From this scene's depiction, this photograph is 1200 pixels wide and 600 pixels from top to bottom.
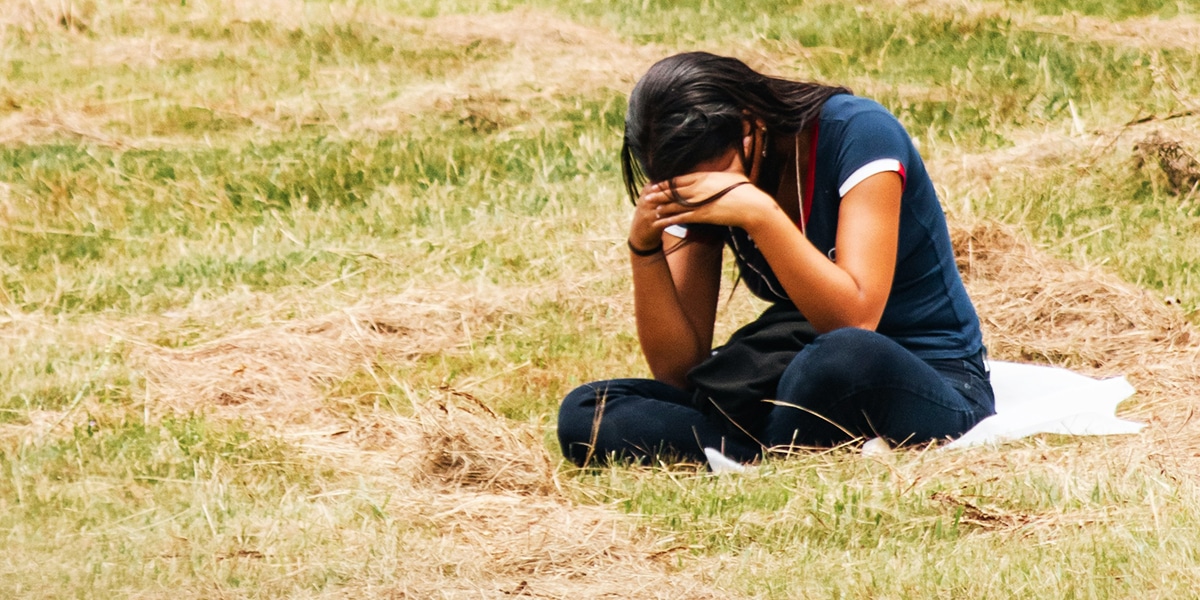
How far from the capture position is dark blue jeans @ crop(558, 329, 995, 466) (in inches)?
143

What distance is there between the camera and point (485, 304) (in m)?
5.85

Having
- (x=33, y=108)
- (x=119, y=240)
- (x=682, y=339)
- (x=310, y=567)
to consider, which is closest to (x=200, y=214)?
(x=119, y=240)

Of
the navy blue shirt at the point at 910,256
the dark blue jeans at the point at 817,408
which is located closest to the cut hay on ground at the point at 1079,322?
the navy blue shirt at the point at 910,256

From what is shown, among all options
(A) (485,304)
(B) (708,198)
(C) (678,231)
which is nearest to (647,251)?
(C) (678,231)

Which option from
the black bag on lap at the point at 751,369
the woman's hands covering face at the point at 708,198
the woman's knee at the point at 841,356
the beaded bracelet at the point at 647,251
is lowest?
the black bag on lap at the point at 751,369

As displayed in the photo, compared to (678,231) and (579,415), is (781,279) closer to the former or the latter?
(678,231)

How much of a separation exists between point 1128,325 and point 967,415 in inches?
57.9

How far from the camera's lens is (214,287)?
20.9 feet

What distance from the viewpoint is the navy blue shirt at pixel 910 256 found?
3.78 metres

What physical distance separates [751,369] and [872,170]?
1.88 ft

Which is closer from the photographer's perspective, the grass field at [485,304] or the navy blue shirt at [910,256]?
the grass field at [485,304]

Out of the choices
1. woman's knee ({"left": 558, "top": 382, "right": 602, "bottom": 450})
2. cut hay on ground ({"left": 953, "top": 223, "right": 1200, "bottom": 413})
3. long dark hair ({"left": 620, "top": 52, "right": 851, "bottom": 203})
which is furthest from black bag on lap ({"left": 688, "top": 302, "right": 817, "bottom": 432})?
cut hay on ground ({"left": 953, "top": 223, "right": 1200, "bottom": 413})

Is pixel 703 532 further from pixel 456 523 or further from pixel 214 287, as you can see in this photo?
pixel 214 287

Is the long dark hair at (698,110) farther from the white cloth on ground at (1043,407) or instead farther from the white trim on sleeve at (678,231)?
the white cloth on ground at (1043,407)
